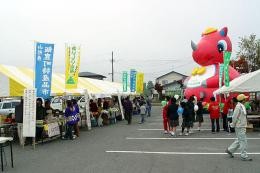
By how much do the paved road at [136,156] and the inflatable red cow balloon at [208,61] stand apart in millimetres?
12472

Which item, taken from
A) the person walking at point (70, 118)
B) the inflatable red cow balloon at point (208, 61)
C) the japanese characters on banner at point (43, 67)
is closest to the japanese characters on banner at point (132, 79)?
the inflatable red cow balloon at point (208, 61)

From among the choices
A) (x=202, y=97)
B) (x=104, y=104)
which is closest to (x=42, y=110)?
(x=104, y=104)

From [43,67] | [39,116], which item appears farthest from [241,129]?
[43,67]

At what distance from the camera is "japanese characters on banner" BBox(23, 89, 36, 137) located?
508 inches

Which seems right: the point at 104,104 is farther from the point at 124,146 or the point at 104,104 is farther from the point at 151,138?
the point at 124,146

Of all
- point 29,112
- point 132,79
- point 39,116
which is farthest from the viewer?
point 132,79

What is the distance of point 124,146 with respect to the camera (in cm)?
1286

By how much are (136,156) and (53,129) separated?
497cm

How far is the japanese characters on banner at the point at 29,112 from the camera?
1290 cm

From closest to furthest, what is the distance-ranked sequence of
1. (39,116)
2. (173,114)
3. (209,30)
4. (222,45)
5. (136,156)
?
(136,156)
(39,116)
(173,114)
(222,45)
(209,30)

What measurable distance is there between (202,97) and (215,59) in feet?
10.1

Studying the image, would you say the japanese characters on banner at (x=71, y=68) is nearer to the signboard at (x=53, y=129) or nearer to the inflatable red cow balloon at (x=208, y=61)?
the signboard at (x=53, y=129)

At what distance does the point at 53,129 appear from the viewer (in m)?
14.6

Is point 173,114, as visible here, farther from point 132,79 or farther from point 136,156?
point 132,79
